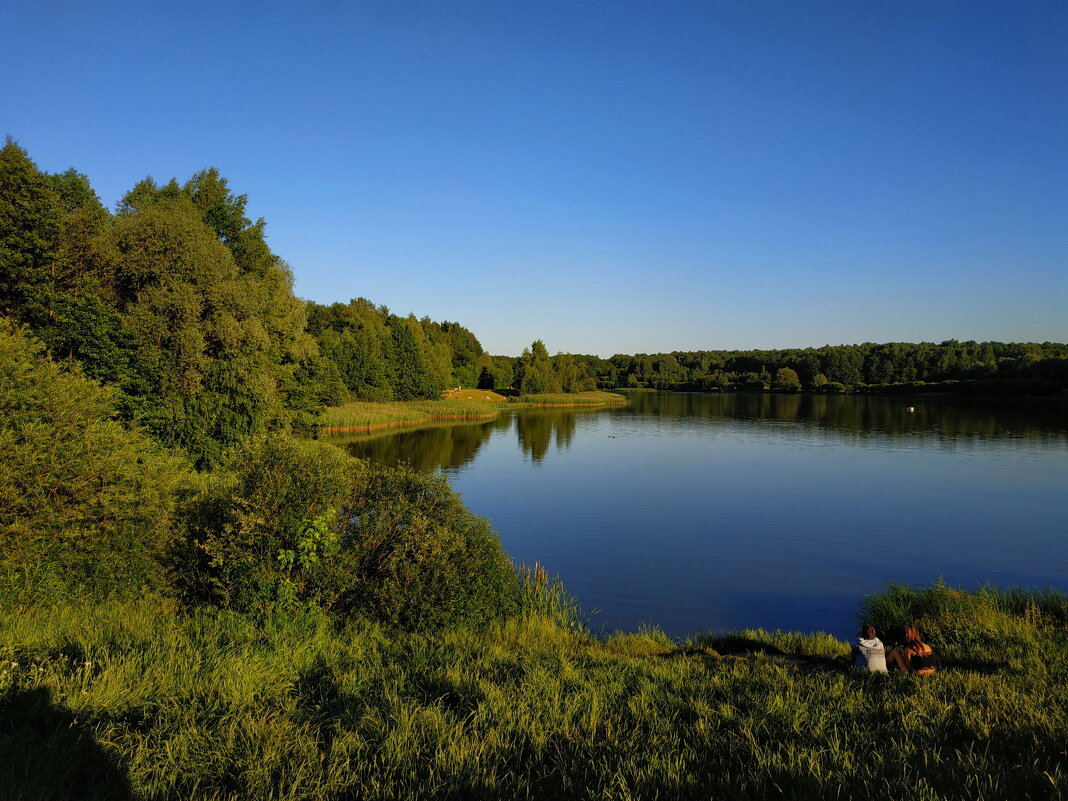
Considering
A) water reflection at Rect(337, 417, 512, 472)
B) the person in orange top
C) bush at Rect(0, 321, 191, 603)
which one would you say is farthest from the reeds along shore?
the person in orange top

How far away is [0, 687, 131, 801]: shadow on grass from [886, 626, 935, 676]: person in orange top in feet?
33.3

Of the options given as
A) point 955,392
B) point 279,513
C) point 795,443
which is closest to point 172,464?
point 279,513

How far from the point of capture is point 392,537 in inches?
494

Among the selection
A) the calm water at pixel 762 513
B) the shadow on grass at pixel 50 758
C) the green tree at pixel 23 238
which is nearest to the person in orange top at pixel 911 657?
the calm water at pixel 762 513

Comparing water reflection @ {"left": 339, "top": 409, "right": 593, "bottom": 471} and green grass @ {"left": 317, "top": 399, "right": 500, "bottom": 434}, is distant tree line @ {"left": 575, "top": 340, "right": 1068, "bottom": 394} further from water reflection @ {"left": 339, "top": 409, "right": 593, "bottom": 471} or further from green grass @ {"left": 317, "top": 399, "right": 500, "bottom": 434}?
green grass @ {"left": 317, "top": 399, "right": 500, "bottom": 434}

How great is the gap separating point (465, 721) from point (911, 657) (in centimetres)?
732

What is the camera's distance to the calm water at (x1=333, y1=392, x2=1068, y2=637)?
722 inches

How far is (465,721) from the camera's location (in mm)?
6469

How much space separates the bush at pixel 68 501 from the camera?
10.8 m

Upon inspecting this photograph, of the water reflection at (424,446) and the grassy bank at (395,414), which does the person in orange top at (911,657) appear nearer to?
the water reflection at (424,446)

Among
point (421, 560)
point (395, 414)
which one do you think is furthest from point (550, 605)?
point (395, 414)

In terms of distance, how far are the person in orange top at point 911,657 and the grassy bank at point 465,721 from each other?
622 millimetres

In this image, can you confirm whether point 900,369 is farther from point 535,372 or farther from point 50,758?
point 50,758

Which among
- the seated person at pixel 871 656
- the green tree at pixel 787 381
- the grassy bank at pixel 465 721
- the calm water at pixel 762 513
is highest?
the green tree at pixel 787 381
